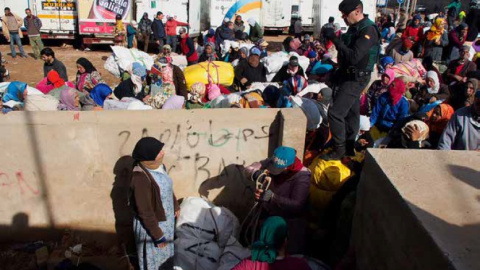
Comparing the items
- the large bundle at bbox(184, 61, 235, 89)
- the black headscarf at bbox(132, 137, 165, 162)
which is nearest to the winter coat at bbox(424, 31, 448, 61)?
the large bundle at bbox(184, 61, 235, 89)

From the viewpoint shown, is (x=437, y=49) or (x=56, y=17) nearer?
(x=437, y=49)

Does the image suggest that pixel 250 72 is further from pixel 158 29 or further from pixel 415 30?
pixel 158 29

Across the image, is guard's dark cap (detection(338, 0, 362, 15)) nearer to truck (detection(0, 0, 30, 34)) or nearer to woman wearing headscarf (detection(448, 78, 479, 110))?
woman wearing headscarf (detection(448, 78, 479, 110))

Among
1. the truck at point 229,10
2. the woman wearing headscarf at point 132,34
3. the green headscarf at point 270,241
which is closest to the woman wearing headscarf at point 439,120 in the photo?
the green headscarf at point 270,241

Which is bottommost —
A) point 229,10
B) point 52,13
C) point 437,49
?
point 437,49

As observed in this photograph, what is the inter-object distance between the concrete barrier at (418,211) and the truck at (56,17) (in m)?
15.7

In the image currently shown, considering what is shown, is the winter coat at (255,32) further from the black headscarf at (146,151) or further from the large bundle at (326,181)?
the black headscarf at (146,151)

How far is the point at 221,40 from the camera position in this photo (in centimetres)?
1350

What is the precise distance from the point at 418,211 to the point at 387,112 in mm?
3761

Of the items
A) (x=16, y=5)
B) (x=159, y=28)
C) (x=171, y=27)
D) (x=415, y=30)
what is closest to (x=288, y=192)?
(x=415, y=30)

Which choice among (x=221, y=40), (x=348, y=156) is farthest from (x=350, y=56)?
(x=221, y=40)

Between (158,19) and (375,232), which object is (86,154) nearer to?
(375,232)

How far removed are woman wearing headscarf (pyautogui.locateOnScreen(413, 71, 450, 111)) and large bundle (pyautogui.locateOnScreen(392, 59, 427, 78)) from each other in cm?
88

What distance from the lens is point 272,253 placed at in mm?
2715
